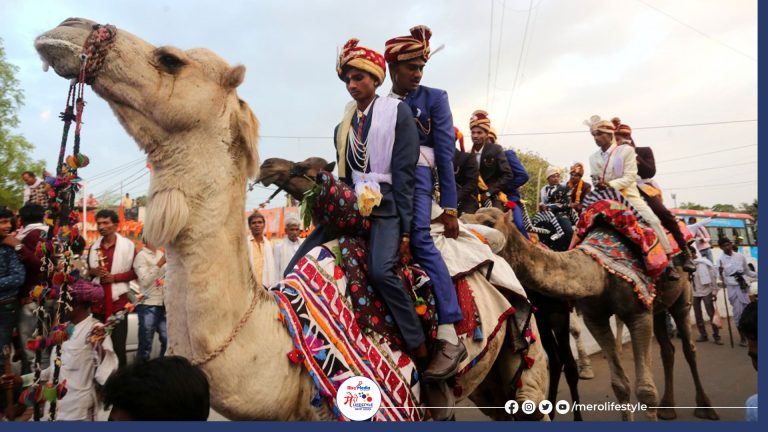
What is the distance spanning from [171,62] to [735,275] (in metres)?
11.0

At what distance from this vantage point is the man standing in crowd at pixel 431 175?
284 cm

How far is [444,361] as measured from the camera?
8.95ft

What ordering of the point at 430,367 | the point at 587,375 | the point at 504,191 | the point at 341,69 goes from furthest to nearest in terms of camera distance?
the point at 587,375
the point at 504,191
the point at 341,69
the point at 430,367

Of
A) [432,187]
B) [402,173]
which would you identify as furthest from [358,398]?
[432,187]

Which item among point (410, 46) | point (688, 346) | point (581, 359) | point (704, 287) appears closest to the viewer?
point (410, 46)

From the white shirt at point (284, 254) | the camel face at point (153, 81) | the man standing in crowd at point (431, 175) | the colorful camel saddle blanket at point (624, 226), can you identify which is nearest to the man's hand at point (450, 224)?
the man standing in crowd at point (431, 175)

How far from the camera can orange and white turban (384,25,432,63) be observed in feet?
11.3

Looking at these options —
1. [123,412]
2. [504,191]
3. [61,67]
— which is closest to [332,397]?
[123,412]

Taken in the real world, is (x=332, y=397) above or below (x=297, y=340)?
below

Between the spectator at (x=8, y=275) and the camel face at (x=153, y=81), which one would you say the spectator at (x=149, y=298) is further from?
the camel face at (x=153, y=81)

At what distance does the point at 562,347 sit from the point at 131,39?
472 cm

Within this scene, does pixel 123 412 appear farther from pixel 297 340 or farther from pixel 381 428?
pixel 381 428

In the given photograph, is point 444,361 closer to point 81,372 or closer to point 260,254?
point 81,372

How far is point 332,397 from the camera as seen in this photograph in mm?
2357
